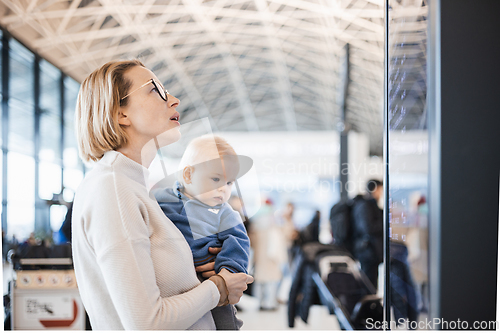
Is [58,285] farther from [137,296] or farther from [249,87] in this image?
[137,296]

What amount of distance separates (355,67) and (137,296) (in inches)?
267

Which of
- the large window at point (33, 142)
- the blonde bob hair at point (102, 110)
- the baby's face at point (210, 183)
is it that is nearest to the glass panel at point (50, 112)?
the large window at point (33, 142)

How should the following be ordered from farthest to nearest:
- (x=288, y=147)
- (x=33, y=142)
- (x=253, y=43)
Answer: (x=253, y=43)
(x=33, y=142)
(x=288, y=147)

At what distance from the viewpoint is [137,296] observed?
0.89 m

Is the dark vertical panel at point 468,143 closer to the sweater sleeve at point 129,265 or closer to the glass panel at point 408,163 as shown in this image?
→ the glass panel at point 408,163

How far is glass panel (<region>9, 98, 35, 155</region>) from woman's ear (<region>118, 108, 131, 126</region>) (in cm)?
505

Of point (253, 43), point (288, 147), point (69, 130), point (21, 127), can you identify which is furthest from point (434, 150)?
point (253, 43)

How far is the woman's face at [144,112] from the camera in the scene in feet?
3.62

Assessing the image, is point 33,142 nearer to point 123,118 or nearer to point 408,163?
point 123,118

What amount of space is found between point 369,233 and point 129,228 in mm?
Result: 3271

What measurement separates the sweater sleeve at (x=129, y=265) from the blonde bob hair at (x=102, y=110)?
0.19 m

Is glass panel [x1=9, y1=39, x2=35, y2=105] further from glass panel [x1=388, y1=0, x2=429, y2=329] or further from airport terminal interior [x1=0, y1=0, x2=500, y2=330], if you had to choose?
glass panel [x1=388, y1=0, x2=429, y2=329]

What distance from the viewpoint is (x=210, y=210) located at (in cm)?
117

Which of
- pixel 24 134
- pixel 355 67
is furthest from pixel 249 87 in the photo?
pixel 24 134
